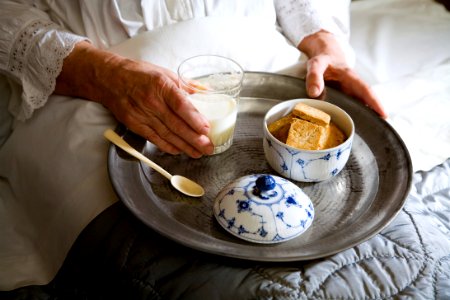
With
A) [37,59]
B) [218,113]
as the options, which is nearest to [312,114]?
[218,113]

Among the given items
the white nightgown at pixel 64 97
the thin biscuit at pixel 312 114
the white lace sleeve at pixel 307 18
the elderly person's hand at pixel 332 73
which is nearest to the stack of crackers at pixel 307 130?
the thin biscuit at pixel 312 114

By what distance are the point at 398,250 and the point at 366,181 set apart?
0.13 metres

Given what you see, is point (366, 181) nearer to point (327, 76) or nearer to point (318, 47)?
point (327, 76)

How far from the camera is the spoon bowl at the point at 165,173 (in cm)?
75

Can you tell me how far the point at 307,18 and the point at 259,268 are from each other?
2.30 feet

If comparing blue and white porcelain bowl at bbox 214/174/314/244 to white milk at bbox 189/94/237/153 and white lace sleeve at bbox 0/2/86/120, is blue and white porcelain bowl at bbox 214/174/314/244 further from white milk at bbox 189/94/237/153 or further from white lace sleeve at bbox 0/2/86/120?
white lace sleeve at bbox 0/2/86/120

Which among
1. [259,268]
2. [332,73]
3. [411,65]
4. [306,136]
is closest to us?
[259,268]

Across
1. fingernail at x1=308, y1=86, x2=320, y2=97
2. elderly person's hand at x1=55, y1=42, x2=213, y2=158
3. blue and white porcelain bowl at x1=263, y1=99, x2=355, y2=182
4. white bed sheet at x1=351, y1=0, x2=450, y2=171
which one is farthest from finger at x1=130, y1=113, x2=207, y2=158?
white bed sheet at x1=351, y1=0, x2=450, y2=171

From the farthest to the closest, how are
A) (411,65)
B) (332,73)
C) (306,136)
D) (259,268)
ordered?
1. (411,65)
2. (332,73)
3. (306,136)
4. (259,268)

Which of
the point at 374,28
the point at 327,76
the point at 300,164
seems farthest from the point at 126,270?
the point at 374,28

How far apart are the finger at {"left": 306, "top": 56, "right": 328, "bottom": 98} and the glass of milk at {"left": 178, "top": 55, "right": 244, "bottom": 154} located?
0.15 m

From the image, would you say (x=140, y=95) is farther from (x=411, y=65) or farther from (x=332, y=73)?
(x=411, y=65)

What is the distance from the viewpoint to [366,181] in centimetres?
79

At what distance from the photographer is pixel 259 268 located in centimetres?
64
